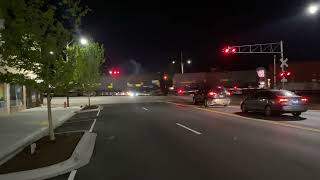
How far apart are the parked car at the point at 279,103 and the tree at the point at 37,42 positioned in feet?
40.0

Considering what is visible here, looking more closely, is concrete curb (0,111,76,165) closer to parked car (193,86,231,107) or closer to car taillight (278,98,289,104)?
car taillight (278,98,289,104)

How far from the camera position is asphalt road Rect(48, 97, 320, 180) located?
8.82 metres

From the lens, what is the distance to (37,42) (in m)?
12.5

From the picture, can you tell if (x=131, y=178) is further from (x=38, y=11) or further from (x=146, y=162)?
(x=38, y=11)

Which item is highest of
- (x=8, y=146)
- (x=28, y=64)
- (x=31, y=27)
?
(x=31, y=27)

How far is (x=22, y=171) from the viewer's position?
9.55 m

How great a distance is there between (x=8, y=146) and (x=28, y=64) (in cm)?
342

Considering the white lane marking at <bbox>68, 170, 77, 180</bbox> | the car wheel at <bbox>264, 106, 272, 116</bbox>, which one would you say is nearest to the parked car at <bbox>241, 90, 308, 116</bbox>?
the car wheel at <bbox>264, 106, 272, 116</bbox>

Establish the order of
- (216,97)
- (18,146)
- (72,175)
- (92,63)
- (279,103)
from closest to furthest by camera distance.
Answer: (72,175) < (18,146) < (279,103) < (216,97) < (92,63)

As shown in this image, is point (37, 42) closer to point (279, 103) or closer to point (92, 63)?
point (279, 103)

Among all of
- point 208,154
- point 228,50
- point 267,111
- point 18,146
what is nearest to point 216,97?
point 267,111

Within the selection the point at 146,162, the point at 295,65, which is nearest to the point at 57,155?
the point at 146,162

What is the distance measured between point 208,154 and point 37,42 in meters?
5.99

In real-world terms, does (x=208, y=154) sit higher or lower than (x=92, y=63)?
lower
